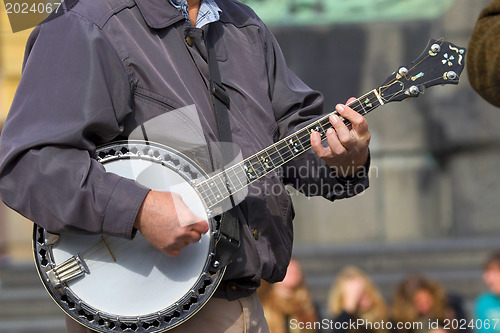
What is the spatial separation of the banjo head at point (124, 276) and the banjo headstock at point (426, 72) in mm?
825

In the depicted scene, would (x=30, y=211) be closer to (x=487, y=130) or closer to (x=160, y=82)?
(x=160, y=82)

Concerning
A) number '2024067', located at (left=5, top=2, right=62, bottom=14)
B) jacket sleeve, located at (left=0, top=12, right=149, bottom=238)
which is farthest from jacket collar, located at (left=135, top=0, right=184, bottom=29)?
number '2024067', located at (left=5, top=2, right=62, bottom=14)

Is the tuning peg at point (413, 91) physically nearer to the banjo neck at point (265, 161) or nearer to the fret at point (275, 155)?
the banjo neck at point (265, 161)

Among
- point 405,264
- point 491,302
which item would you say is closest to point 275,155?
point 491,302

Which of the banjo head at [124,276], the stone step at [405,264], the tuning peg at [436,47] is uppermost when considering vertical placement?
the tuning peg at [436,47]

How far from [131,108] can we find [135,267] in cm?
50

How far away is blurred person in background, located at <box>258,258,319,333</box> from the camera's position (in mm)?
5789

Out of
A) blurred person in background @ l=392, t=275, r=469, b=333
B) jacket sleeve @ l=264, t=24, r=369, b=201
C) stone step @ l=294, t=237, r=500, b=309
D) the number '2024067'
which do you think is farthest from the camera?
stone step @ l=294, t=237, r=500, b=309

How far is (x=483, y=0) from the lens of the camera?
9188 millimetres

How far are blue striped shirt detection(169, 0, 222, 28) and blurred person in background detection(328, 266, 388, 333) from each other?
145 inches

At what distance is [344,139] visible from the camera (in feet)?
8.27

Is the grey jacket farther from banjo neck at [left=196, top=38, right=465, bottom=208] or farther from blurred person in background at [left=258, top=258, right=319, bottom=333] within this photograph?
blurred person in background at [left=258, top=258, right=319, bottom=333]

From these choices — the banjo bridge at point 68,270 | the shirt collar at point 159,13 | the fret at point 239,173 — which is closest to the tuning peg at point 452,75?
the fret at point 239,173

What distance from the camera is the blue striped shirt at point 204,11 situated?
8.46ft
